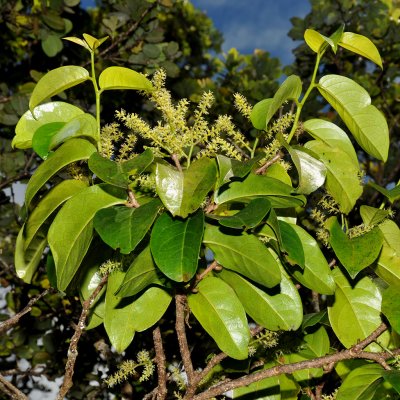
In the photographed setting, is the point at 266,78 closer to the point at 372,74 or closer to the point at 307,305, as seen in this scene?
the point at 372,74

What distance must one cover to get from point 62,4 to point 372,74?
2022 mm

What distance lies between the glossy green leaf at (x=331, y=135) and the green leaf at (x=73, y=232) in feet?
1.24

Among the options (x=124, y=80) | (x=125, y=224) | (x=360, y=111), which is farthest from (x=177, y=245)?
(x=360, y=111)

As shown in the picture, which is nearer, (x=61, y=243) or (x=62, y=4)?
(x=61, y=243)

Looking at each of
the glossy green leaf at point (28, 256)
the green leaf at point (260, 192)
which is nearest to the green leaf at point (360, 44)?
the green leaf at point (260, 192)

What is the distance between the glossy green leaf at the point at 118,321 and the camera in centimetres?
89

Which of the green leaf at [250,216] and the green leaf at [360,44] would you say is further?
the green leaf at [360,44]

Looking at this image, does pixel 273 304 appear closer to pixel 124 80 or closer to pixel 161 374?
pixel 161 374

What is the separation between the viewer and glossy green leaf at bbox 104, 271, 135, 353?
2.90ft

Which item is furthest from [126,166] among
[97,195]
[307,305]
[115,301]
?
[307,305]

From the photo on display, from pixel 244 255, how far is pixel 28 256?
43 cm

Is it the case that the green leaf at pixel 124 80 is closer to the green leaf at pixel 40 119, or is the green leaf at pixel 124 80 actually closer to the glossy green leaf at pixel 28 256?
the green leaf at pixel 40 119

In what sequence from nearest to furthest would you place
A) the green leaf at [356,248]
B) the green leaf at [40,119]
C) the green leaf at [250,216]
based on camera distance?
the green leaf at [250,216] < the green leaf at [356,248] < the green leaf at [40,119]

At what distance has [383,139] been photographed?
928mm
